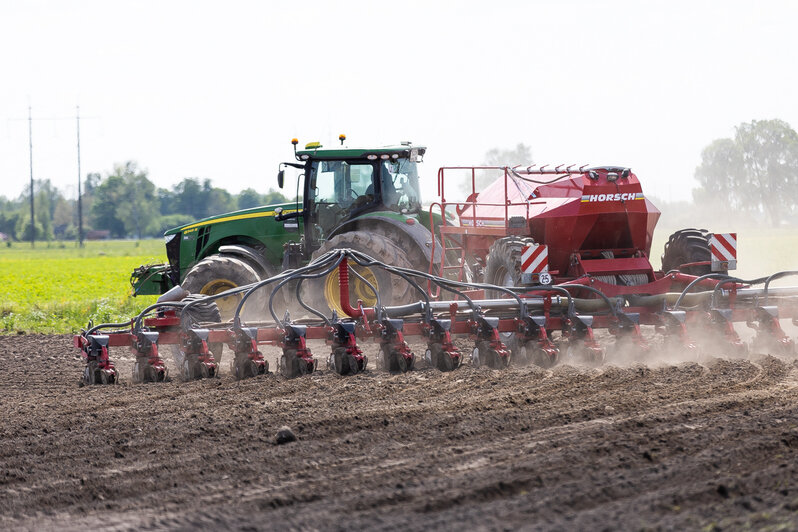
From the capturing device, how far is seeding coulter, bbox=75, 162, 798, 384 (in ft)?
30.3

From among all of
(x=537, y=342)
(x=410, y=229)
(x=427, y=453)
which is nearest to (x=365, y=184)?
(x=410, y=229)

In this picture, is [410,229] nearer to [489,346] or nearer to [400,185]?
[400,185]

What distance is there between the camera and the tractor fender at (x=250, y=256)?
12984mm

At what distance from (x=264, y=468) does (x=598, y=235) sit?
638cm

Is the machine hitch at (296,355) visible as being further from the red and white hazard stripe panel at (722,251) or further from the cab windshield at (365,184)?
the red and white hazard stripe panel at (722,251)

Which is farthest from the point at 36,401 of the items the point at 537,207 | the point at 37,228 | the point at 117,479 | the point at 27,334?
the point at 37,228

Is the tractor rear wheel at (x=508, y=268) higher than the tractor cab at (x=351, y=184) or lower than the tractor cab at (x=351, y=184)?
lower

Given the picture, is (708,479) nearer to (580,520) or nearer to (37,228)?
(580,520)

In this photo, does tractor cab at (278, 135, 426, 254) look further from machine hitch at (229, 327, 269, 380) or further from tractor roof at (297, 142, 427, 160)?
machine hitch at (229, 327, 269, 380)

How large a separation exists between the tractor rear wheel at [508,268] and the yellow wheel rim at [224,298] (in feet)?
10.9

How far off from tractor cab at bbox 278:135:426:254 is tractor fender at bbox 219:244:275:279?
2.32 feet

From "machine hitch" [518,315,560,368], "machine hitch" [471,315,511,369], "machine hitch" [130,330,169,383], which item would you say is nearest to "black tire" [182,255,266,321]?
"machine hitch" [130,330,169,383]

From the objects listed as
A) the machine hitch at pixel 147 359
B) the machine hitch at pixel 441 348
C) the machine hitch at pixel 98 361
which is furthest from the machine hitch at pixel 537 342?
the machine hitch at pixel 98 361

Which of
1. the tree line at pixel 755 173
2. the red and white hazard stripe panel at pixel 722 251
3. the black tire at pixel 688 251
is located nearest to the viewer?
the red and white hazard stripe panel at pixel 722 251
